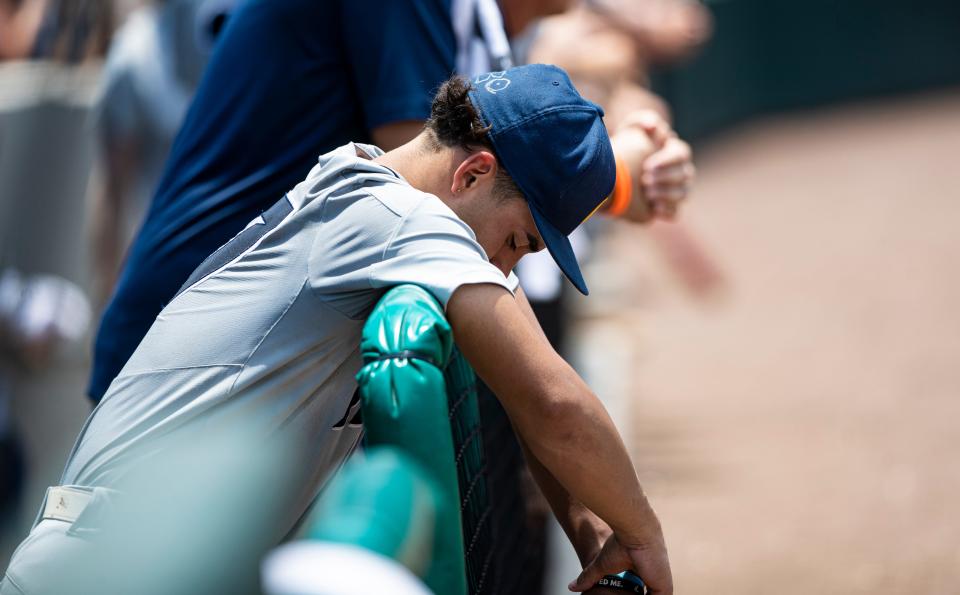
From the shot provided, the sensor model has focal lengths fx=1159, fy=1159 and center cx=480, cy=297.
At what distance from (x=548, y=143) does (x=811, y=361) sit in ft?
20.9

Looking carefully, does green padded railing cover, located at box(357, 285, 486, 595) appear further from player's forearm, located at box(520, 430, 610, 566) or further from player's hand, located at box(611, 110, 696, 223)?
player's hand, located at box(611, 110, 696, 223)

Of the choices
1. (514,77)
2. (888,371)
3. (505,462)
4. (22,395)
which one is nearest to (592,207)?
(514,77)

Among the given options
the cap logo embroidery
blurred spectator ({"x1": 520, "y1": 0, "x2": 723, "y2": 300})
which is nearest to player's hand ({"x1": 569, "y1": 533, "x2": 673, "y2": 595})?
the cap logo embroidery

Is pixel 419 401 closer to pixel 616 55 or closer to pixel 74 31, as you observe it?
pixel 74 31

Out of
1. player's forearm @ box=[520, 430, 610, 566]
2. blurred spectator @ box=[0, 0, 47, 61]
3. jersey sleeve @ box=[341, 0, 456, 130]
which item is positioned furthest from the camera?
blurred spectator @ box=[0, 0, 47, 61]

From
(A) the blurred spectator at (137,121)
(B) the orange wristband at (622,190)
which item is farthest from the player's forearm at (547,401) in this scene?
(A) the blurred spectator at (137,121)

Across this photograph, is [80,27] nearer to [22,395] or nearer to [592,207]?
[22,395]

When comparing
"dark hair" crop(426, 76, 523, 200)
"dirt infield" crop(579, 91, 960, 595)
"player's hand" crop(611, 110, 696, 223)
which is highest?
"dark hair" crop(426, 76, 523, 200)

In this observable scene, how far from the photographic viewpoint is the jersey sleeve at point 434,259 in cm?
145

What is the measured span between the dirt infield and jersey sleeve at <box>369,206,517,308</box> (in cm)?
318

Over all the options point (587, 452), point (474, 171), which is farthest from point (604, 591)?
point (474, 171)

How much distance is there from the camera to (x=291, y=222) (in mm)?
1607

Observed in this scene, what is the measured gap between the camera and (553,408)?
151cm

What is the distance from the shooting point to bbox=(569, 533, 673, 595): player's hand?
1647 millimetres
